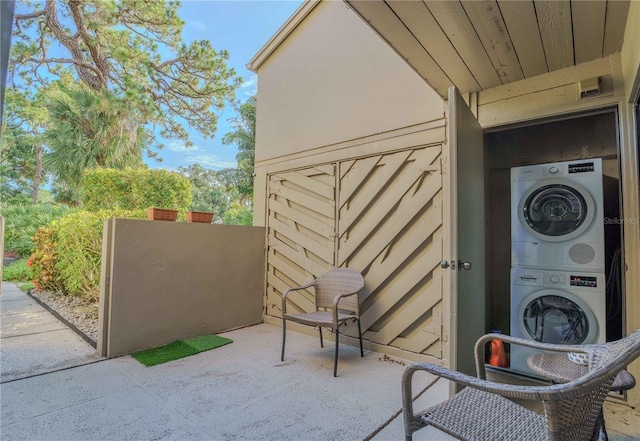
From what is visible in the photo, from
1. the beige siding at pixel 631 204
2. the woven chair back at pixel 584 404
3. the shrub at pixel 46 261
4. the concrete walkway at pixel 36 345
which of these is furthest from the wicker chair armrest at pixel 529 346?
the shrub at pixel 46 261

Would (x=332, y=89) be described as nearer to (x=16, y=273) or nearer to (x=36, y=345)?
(x=36, y=345)

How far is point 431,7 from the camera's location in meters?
1.81

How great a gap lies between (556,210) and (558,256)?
37 cm

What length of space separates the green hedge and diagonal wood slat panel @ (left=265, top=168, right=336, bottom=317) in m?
2.69

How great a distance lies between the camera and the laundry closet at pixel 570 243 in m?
2.35

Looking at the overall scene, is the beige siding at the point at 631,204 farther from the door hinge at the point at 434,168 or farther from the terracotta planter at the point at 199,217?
the terracotta planter at the point at 199,217

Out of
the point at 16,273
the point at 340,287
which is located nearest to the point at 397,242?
the point at 340,287

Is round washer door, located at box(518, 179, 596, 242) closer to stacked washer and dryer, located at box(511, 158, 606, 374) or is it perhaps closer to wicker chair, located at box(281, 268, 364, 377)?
stacked washer and dryer, located at box(511, 158, 606, 374)

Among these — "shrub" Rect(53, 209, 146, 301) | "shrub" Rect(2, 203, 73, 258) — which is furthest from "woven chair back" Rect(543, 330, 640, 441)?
"shrub" Rect(2, 203, 73, 258)

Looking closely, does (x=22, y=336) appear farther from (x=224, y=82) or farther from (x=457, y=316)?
(x=224, y=82)

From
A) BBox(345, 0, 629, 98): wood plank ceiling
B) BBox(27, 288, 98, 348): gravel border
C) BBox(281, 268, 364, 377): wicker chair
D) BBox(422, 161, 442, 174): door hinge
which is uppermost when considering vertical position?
BBox(345, 0, 629, 98): wood plank ceiling

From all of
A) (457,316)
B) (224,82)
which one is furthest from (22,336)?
(224,82)

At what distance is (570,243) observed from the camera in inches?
96.7

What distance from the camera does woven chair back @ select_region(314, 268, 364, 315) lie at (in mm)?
3078
